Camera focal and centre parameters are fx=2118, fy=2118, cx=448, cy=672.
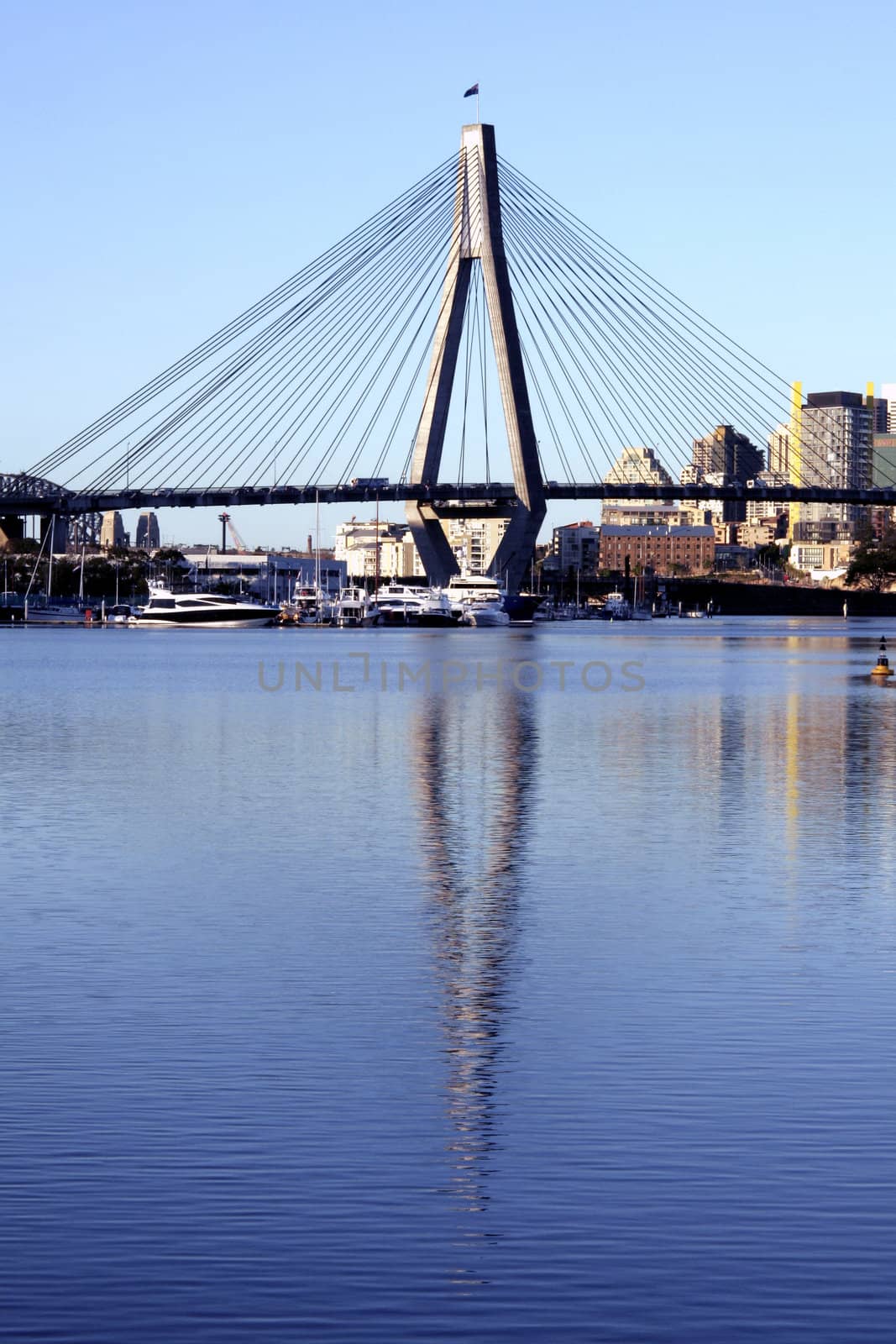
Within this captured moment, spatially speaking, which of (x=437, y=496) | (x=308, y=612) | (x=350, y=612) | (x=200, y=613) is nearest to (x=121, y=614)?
(x=308, y=612)

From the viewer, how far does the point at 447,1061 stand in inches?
473

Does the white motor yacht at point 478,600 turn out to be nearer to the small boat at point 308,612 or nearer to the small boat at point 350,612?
the small boat at point 350,612

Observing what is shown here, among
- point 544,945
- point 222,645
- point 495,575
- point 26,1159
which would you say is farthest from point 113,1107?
point 495,575

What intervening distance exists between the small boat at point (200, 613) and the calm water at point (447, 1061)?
143 meters

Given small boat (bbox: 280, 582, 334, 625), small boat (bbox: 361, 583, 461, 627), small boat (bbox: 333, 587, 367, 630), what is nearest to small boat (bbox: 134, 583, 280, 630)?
small boat (bbox: 280, 582, 334, 625)

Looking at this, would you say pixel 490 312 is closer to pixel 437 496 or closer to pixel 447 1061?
pixel 437 496

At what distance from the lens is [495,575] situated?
508 ft

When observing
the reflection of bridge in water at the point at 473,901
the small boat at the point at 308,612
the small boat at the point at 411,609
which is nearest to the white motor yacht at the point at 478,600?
the small boat at the point at 411,609

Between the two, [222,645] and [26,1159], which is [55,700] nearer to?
[26,1159]

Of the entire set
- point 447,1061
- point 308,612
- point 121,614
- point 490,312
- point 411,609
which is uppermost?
point 490,312

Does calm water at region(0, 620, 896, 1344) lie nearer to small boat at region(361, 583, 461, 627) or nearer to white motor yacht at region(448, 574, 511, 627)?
white motor yacht at region(448, 574, 511, 627)

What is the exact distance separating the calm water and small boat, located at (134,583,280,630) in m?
143

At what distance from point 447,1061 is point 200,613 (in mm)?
165807

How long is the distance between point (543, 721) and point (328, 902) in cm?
2847
